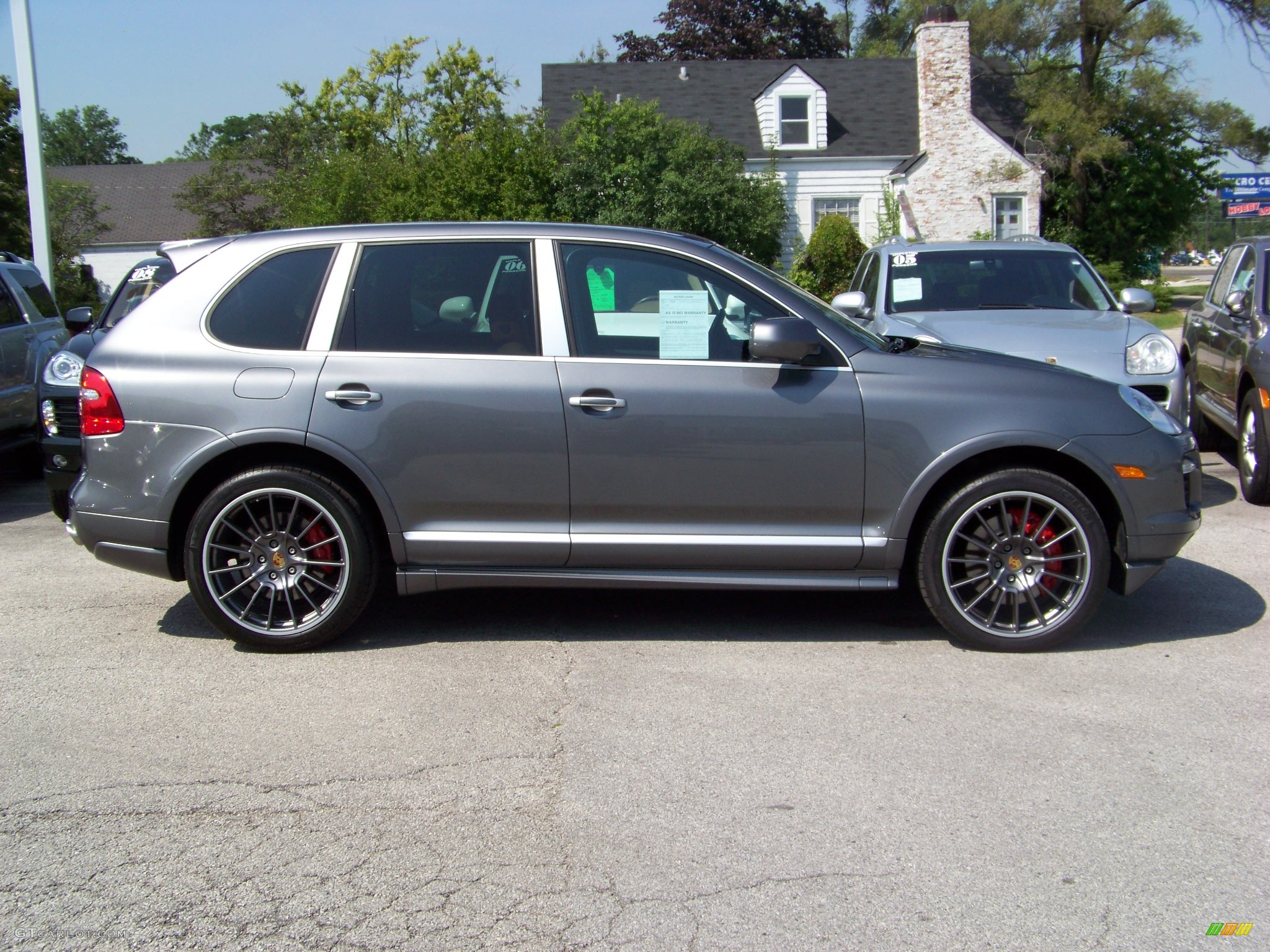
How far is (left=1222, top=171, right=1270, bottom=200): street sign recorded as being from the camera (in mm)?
28172

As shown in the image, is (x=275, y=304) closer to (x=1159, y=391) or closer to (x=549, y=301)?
(x=549, y=301)

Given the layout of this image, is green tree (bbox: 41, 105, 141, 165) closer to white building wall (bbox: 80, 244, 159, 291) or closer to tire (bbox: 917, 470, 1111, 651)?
white building wall (bbox: 80, 244, 159, 291)

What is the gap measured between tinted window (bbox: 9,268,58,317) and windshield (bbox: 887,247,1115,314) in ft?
24.5

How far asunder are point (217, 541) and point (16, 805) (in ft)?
5.10

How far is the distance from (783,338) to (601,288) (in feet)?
2.85

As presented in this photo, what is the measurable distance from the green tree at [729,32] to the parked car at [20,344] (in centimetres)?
4716

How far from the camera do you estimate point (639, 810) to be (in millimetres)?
3578

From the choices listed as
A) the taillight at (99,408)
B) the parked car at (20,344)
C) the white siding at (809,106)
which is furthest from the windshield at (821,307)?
the white siding at (809,106)

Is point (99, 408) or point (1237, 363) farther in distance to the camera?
point (1237, 363)

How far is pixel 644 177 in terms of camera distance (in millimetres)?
25422

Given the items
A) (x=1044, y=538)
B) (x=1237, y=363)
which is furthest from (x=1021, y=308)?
(x=1044, y=538)

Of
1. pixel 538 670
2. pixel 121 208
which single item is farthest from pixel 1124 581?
pixel 121 208

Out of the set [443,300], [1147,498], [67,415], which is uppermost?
[443,300]

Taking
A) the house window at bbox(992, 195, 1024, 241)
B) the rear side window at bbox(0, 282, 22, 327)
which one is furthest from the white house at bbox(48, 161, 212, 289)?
the rear side window at bbox(0, 282, 22, 327)
